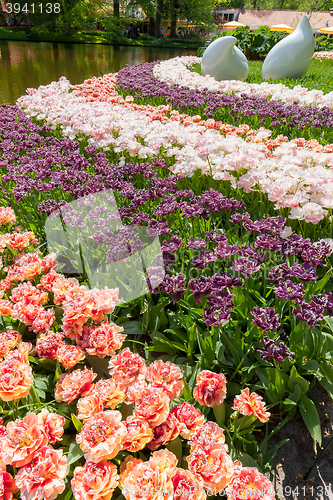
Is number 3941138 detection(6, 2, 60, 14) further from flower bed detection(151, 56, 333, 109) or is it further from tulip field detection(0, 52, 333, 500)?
tulip field detection(0, 52, 333, 500)

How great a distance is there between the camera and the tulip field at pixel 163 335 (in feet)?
4.09

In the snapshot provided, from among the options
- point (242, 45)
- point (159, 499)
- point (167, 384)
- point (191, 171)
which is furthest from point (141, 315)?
point (242, 45)

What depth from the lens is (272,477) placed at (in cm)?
158

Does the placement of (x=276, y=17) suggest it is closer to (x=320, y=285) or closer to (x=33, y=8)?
(x=33, y=8)

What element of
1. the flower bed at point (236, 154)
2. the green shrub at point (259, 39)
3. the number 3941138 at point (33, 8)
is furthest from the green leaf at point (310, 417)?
the number 3941138 at point (33, 8)

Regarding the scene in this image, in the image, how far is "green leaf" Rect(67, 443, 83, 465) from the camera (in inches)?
58.2

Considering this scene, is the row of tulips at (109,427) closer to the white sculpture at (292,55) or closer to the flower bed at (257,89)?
the flower bed at (257,89)

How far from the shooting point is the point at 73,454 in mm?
1517

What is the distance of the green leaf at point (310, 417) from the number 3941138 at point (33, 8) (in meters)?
39.5

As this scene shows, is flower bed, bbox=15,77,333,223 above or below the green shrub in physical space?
below

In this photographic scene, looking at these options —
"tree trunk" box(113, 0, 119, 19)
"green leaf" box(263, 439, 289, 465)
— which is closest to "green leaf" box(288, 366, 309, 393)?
"green leaf" box(263, 439, 289, 465)

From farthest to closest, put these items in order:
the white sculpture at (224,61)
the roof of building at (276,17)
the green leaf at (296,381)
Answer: the roof of building at (276,17)
the white sculpture at (224,61)
the green leaf at (296,381)

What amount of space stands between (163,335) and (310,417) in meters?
1.00

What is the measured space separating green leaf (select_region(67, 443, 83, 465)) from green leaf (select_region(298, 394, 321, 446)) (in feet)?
3.98
